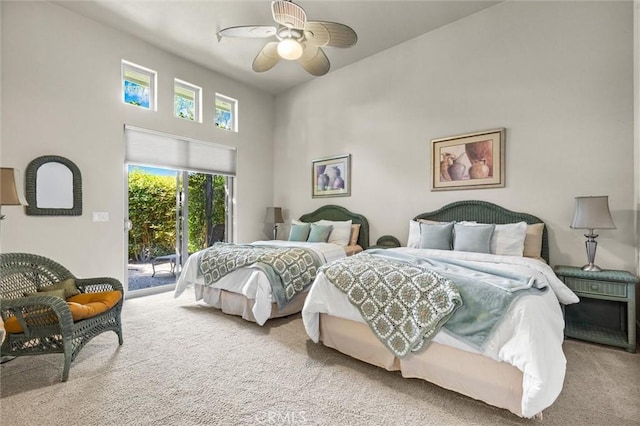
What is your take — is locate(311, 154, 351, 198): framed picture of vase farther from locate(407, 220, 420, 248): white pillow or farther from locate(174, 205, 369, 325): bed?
locate(407, 220, 420, 248): white pillow

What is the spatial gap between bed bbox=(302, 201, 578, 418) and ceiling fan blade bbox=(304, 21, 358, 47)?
2125 millimetres

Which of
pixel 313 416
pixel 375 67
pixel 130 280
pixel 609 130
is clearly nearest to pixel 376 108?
pixel 375 67

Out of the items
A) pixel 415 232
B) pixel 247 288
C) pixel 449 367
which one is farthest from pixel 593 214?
pixel 247 288

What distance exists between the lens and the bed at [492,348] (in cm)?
155

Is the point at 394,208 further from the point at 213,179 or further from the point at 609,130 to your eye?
the point at 213,179

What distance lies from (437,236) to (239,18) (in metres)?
3.67

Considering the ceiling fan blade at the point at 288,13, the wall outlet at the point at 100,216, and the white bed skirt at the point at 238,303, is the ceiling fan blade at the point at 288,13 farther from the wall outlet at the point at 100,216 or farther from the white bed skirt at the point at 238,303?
the wall outlet at the point at 100,216

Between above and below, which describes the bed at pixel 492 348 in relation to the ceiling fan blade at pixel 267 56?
below

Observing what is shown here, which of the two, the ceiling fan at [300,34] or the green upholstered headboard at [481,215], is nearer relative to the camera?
the ceiling fan at [300,34]

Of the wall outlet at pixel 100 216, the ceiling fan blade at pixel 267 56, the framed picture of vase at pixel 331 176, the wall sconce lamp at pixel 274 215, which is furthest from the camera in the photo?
the wall sconce lamp at pixel 274 215

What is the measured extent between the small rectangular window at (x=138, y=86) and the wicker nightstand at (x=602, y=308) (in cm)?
564

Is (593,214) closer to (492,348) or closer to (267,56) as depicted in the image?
(492,348)

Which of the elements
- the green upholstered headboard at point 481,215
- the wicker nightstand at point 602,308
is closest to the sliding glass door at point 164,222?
the green upholstered headboard at point 481,215

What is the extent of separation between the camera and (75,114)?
3752mm
